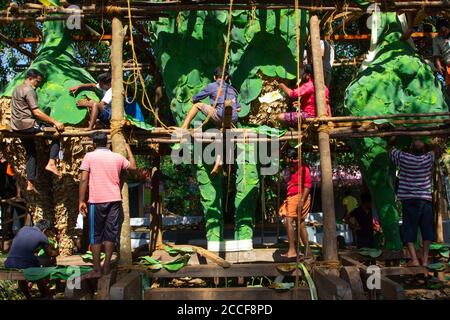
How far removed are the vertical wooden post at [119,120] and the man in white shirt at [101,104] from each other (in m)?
0.97

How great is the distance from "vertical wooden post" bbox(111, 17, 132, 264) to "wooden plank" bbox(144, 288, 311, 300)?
0.66 meters

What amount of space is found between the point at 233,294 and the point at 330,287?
81cm

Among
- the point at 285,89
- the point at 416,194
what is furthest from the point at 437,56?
the point at 416,194

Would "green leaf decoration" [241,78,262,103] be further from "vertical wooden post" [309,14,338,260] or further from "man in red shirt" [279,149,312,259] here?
"vertical wooden post" [309,14,338,260]

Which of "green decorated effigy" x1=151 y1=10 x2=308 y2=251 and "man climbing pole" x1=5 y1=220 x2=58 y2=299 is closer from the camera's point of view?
"man climbing pole" x1=5 y1=220 x2=58 y2=299

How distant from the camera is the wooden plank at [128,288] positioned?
3.56 metres

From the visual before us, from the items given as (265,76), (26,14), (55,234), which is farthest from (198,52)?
(55,234)

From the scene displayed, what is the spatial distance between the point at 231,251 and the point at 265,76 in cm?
217

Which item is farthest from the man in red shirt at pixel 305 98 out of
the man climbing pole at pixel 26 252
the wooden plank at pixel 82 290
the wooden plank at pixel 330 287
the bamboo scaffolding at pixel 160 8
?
the man climbing pole at pixel 26 252

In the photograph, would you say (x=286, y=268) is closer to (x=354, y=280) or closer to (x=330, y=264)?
(x=330, y=264)

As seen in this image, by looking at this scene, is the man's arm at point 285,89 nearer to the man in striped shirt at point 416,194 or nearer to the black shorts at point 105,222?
the man in striped shirt at point 416,194

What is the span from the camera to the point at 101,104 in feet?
19.4

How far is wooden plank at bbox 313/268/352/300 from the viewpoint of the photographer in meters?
3.51

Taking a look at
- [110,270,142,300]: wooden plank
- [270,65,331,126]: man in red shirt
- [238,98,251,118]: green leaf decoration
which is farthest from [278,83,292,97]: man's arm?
[110,270,142,300]: wooden plank
